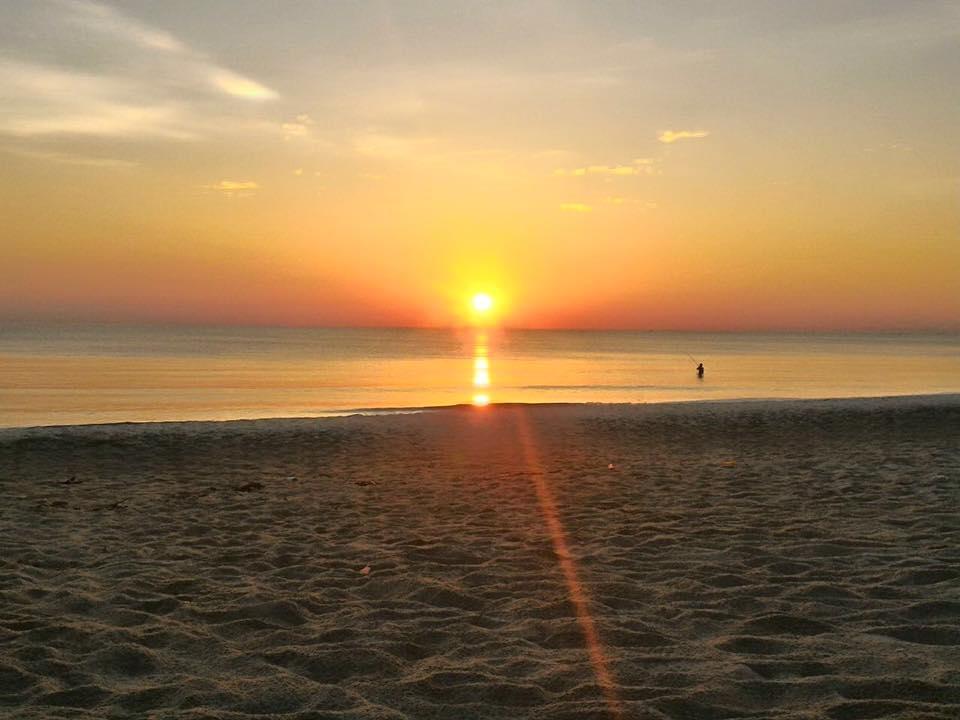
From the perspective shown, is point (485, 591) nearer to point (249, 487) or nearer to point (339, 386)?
point (249, 487)

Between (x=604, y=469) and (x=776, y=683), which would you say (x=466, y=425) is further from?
(x=776, y=683)

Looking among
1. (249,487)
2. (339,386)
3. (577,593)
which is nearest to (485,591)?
(577,593)

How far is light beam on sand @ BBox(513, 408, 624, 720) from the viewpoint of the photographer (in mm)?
4363

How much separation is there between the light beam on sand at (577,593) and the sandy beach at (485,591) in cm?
3

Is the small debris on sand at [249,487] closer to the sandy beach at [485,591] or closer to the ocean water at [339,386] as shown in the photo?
the sandy beach at [485,591]

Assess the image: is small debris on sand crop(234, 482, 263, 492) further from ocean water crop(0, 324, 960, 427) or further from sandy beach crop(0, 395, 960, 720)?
ocean water crop(0, 324, 960, 427)

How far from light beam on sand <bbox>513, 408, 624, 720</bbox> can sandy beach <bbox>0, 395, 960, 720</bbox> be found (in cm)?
3

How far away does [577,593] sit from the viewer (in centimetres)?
602

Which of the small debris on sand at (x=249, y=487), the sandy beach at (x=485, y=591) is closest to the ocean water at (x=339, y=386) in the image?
the small debris on sand at (x=249, y=487)

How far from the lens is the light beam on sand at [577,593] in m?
4.36

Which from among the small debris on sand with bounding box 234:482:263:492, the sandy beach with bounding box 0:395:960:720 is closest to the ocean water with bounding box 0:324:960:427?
the small debris on sand with bounding box 234:482:263:492

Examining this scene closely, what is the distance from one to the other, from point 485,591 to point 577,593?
0.68 metres

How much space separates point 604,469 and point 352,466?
4082 millimetres

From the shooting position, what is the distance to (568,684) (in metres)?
4.43
